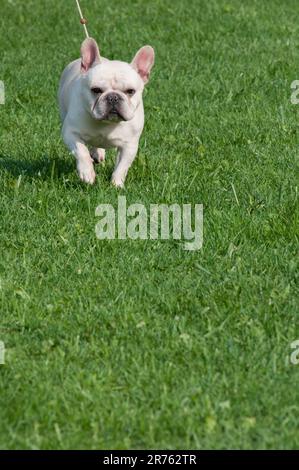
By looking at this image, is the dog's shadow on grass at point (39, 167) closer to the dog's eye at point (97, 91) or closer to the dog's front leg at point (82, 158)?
the dog's front leg at point (82, 158)

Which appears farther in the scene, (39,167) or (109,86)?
(39,167)

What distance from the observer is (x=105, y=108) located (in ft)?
21.2

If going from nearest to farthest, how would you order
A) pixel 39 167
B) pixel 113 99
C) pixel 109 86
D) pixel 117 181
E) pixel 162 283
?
pixel 162 283 → pixel 113 99 → pixel 109 86 → pixel 117 181 → pixel 39 167

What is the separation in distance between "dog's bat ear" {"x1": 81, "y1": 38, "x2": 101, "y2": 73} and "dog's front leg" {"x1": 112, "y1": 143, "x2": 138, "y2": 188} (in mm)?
534

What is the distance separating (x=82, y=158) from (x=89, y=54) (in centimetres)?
62

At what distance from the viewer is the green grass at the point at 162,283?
4250 mm

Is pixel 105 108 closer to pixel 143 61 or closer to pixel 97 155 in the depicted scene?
pixel 143 61

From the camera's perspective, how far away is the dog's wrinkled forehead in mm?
6574

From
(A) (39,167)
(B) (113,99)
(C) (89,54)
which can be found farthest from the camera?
(A) (39,167)

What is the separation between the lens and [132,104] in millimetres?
6633

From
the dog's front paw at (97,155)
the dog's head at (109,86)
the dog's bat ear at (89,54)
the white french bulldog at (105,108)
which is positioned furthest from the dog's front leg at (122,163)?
the dog's front paw at (97,155)

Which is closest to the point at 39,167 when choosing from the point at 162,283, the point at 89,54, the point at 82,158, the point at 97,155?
the point at 97,155

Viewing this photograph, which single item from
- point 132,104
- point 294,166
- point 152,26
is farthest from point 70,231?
point 152,26

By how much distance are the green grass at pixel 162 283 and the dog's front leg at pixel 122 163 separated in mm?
62
